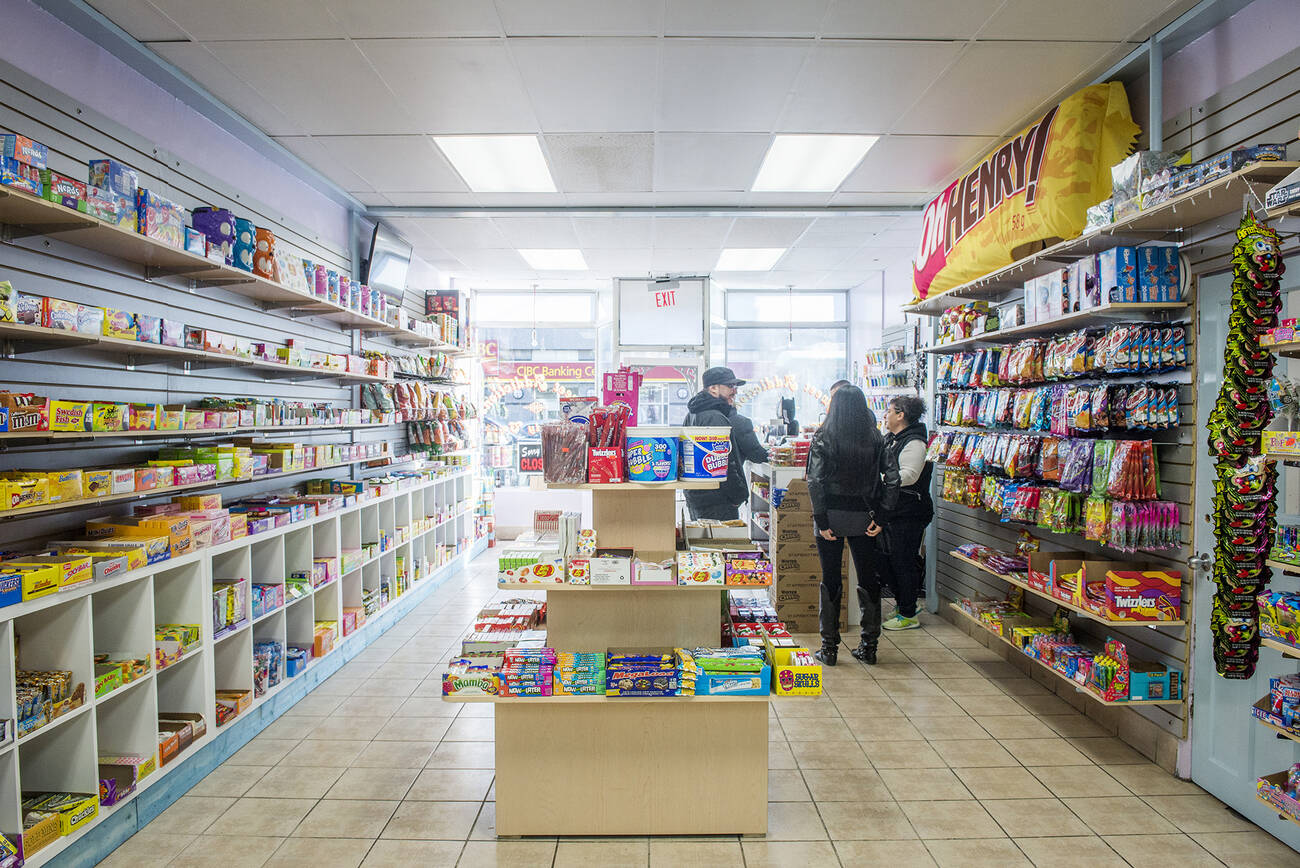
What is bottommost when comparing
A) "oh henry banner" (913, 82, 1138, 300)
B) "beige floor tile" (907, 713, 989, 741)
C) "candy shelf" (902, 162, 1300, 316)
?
"beige floor tile" (907, 713, 989, 741)

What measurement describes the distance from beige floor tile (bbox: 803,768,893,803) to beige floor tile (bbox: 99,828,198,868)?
2.74 metres

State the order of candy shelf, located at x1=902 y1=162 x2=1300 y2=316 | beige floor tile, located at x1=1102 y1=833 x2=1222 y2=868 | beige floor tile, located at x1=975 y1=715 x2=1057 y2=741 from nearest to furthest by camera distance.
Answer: candy shelf, located at x1=902 y1=162 x2=1300 y2=316 → beige floor tile, located at x1=1102 y1=833 x2=1222 y2=868 → beige floor tile, located at x1=975 y1=715 x2=1057 y2=741

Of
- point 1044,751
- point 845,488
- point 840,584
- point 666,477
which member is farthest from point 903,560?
point 666,477

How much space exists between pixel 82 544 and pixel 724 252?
646 centimetres

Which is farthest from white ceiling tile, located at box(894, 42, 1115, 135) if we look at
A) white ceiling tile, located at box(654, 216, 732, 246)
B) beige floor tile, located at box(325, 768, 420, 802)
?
beige floor tile, located at box(325, 768, 420, 802)

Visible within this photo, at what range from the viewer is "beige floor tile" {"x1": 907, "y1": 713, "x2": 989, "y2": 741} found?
3.94 metres

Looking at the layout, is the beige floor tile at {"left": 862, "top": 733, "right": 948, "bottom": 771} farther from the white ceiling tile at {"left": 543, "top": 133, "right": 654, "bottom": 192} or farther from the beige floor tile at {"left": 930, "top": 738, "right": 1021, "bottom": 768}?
the white ceiling tile at {"left": 543, "top": 133, "right": 654, "bottom": 192}

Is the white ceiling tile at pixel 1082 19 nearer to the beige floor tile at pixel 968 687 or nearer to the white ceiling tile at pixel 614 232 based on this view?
the white ceiling tile at pixel 614 232

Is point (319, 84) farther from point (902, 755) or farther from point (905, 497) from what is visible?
point (902, 755)

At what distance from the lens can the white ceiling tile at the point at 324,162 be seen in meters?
4.88

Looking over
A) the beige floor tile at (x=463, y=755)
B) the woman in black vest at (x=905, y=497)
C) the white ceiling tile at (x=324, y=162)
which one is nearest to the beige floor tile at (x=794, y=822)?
the beige floor tile at (x=463, y=755)

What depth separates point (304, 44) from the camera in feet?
11.9

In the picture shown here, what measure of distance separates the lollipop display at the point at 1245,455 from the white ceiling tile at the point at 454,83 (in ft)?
11.1

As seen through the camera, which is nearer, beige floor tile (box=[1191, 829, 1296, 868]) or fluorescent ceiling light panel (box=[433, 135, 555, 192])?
beige floor tile (box=[1191, 829, 1296, 868])
